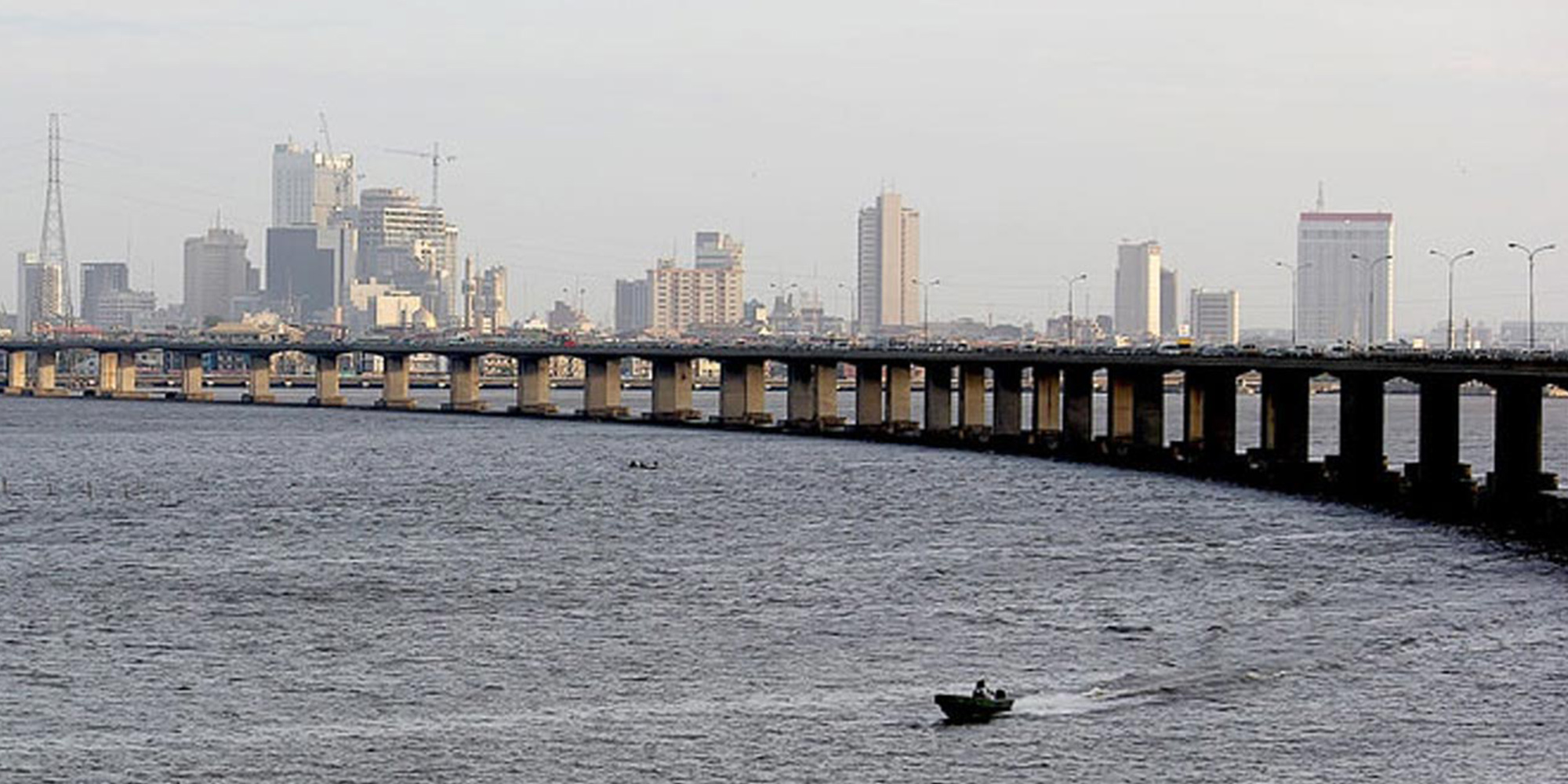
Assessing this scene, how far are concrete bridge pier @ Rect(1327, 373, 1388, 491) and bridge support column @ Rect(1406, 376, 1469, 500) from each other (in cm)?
653

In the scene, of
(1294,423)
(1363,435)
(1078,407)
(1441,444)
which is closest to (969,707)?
(1441,444)

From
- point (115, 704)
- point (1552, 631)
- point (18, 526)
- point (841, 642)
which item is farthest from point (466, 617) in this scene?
point (18, 526)

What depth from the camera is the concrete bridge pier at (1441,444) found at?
132 m

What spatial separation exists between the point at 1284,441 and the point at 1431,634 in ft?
234

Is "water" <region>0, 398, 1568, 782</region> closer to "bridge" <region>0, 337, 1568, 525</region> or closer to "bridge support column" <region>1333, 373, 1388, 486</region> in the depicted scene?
"bridge support column" <region>1333, 373, 1388, 486</region>

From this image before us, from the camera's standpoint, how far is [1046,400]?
198m

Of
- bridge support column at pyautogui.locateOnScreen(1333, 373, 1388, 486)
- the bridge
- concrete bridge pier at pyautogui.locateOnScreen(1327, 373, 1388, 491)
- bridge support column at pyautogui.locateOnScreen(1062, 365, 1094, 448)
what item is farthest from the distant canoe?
bridge support column at pyautogui.locateOnScreen(1062, 365, 1094, 448)

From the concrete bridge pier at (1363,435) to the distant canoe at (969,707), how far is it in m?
77.4

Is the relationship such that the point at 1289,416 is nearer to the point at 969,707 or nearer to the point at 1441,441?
the point at 1441,441

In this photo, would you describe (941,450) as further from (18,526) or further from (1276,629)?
(1276,629)

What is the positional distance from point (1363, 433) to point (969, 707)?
80975 millimetres

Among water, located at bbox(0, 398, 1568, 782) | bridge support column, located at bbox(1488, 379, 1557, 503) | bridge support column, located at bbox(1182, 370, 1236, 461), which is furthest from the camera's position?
bridge support column, located at bbox(1182, 370, 1236, 461)

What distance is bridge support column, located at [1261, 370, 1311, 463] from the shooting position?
5979 inches

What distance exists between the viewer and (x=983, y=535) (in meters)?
118
